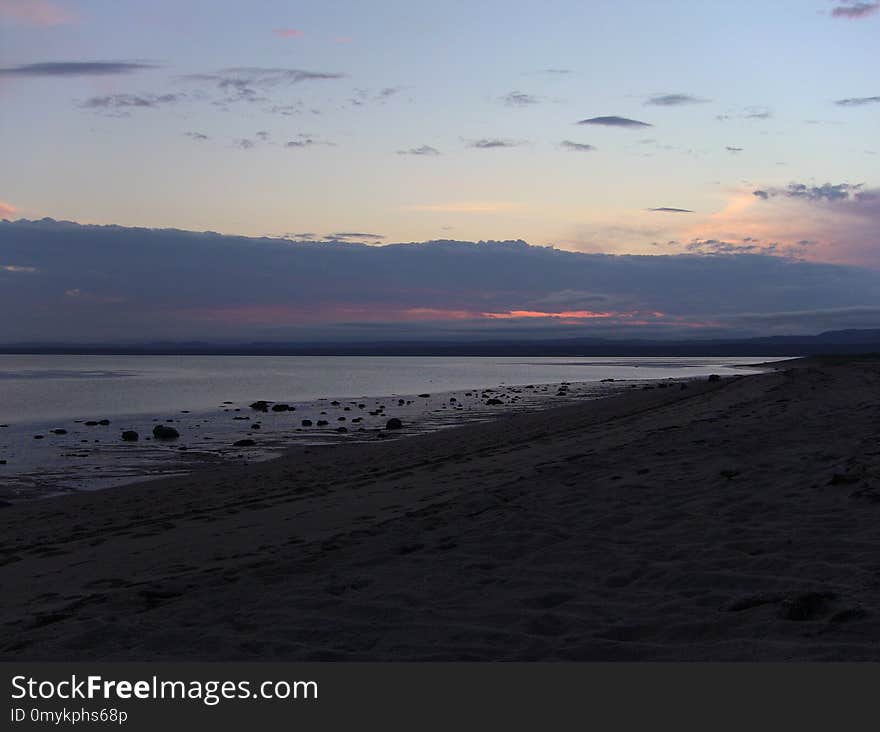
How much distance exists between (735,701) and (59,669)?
405 centimetres

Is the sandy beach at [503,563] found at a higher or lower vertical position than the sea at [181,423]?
higher

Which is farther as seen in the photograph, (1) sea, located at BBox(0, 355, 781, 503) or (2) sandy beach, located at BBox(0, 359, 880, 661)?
(1) sea, located at BBox(0, 355, 781, 503)

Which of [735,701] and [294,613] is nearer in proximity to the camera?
[735,701]

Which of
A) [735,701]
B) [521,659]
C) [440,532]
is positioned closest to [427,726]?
[521,659]

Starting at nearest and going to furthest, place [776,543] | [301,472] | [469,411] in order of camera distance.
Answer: [776,543]
[301,472]
[469,411]

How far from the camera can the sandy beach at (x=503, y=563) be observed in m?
5.32

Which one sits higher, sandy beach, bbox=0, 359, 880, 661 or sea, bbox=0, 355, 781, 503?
sandy beach, bbox=0, 359, 880, 661

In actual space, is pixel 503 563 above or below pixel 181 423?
above

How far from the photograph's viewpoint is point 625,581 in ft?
21.2

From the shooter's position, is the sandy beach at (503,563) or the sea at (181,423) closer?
the sandy beach at (503,563)

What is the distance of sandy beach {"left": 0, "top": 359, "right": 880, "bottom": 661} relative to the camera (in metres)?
5.32

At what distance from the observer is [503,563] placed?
724 cm

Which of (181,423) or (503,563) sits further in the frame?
(181,423)

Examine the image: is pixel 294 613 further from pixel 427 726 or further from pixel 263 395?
pixel 263 395
